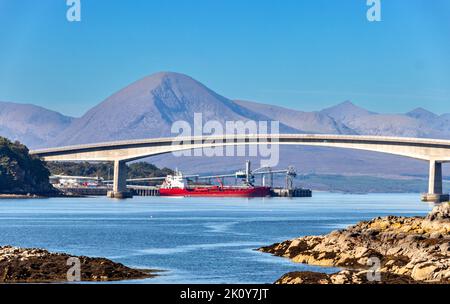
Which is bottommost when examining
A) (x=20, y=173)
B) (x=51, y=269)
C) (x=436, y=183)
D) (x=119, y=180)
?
(x=51, y=269)

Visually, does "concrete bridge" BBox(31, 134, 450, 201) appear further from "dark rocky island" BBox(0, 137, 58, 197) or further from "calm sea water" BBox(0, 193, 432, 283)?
"calm sea water" BBox(0, 193, 432, 283)

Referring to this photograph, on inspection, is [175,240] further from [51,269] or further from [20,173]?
[20,173]

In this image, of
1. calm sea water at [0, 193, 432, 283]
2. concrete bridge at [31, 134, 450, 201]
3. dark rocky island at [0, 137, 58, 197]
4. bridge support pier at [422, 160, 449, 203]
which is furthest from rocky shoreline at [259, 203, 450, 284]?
dark rocky island at [0, 137, 58, 197]

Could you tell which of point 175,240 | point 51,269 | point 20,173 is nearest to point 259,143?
point 20,173

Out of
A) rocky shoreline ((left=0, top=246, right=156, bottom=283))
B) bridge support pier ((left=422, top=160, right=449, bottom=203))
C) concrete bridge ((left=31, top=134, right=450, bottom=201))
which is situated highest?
concrete bridge ((left=31, top=134, right=450, bottom=201))
